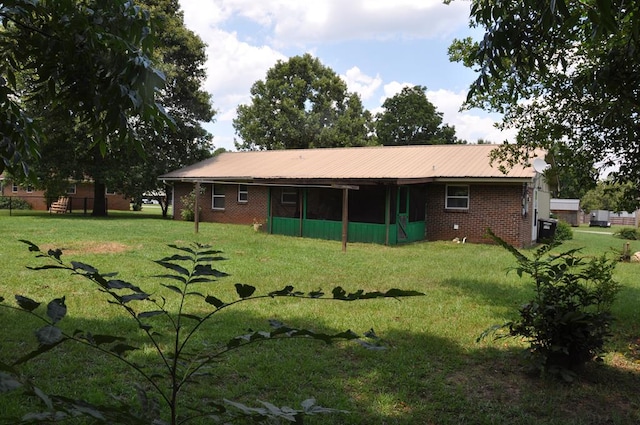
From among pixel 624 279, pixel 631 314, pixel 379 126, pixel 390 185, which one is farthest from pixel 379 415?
pixel 379 126

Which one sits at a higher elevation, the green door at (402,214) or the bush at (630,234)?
the green door at (402,214)

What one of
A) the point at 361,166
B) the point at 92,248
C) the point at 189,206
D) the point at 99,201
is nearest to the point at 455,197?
the point at 361,166

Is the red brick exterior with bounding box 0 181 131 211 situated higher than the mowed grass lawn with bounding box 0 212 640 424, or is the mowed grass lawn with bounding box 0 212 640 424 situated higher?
the red brick exterior with bounding box 0 181 131 211

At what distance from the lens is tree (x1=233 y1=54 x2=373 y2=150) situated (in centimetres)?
4409

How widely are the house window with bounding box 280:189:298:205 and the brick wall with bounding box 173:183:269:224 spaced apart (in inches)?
91.7

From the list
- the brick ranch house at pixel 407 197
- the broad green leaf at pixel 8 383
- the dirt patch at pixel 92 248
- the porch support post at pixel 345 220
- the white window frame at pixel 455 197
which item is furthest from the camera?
the white window frame at pixel 455 197

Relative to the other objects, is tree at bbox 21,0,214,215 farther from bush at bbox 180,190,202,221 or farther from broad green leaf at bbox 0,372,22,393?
broad green leaf at bbox 0,372,22,393

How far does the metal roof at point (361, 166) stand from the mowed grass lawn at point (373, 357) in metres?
8.14

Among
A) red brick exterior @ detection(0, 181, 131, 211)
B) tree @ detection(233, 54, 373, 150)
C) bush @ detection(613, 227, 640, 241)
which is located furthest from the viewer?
tree @ detection(233, 54, 373, 150)

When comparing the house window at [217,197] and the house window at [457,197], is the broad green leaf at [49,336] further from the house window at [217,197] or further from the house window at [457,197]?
the house window at [217,197]

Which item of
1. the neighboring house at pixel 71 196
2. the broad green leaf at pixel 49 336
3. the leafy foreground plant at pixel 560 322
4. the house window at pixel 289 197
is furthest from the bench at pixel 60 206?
the broad green leaf at pixel 49 336

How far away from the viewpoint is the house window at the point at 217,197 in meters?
25.4

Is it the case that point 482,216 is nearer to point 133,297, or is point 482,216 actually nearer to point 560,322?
point 560,322

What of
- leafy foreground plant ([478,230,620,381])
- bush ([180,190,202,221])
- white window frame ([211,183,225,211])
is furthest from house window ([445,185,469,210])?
leafy foreground plant ([478,230,620,381])
